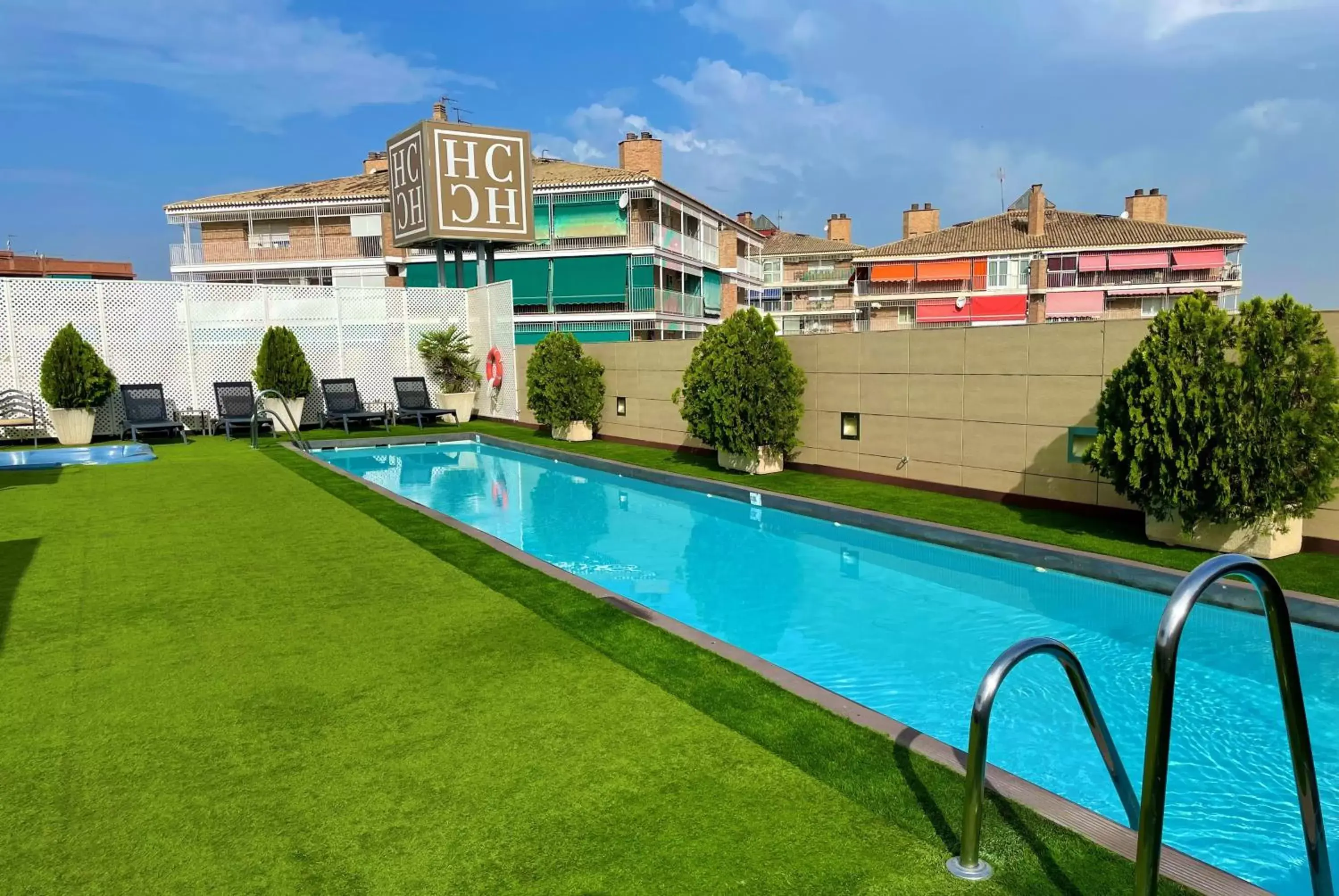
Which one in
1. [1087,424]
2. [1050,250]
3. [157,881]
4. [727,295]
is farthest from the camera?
[1050,250]

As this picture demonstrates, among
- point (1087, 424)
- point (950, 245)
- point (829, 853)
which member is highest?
point (950, 245)

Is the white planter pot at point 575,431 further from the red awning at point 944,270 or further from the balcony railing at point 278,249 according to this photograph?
the red awning at point 944,270

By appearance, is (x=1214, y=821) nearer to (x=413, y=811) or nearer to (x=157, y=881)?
(x=413, y=811)

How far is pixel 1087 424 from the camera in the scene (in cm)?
886

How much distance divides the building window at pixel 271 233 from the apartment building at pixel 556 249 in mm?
44

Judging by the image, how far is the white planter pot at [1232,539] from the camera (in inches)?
275

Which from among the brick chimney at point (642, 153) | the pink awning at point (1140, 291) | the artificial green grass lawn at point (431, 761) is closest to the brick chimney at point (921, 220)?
the pink awning at point (1140, 291)

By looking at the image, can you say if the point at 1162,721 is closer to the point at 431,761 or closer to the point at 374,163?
the point at 431,761

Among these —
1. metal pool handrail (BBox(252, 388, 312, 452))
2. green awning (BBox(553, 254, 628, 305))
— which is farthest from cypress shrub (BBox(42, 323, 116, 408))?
green awning (BBox(553, 254, 628, 305))

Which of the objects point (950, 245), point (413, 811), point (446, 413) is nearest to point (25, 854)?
point (413, 811)

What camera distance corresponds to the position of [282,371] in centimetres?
1881

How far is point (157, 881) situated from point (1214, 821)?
4257 millimetres

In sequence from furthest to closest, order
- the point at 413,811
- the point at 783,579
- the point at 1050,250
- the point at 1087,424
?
the point at 1050,250 → the point at 1087,424 → the point at 783,579 → the point at 413,811

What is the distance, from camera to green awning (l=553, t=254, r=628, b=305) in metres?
37.2
